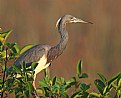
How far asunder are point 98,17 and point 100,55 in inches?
41.2

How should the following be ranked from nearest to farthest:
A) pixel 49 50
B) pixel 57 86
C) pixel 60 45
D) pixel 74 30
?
1. pixel 57 86
2. pixel 60 45
3. pixel 49 50
4. pixel 74 30

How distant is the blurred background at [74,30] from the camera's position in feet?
28.9

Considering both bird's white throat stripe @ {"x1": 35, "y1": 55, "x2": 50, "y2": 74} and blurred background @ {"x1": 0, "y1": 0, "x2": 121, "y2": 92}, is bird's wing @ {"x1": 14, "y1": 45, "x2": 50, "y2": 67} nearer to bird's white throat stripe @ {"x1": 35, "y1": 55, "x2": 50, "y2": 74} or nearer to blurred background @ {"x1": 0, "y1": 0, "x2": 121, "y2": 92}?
bird's white throat stripe @ {"x1": 35, "y1": 55, "x2": 50, "y2": 74}

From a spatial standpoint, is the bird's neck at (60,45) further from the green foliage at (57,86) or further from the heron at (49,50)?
the green foliage at (57,86)

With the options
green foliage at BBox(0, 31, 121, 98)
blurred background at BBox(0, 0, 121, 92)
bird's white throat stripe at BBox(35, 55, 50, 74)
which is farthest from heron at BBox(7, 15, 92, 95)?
blurred background at BBox(0, 0, 121, 92)

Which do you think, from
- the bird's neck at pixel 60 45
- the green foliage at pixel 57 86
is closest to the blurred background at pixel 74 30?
the bird's neck at pixel 60 45

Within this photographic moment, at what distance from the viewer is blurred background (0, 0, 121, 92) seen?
28.9 feet

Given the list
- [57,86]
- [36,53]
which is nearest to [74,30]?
[36,53]

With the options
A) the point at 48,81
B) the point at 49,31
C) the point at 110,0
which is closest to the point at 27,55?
the point at 48,81

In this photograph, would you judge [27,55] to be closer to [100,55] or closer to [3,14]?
[100,55]

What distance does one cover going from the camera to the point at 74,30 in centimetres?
951

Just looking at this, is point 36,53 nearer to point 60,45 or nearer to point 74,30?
point 60,45

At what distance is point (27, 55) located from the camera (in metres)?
5.64

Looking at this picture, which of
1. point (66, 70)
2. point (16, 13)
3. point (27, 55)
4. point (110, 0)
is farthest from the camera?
point (110, 0)
